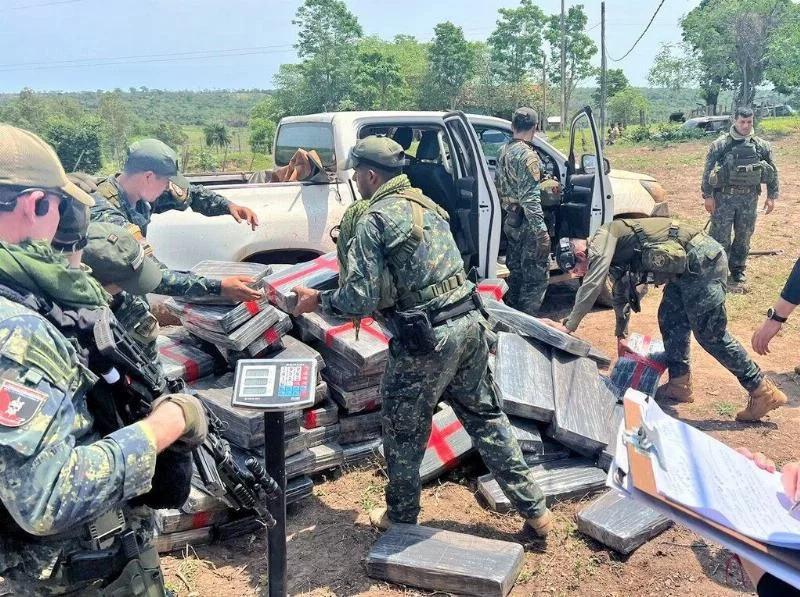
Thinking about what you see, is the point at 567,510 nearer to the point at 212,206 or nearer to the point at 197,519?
the point at 197,519

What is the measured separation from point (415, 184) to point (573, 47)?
54.3m

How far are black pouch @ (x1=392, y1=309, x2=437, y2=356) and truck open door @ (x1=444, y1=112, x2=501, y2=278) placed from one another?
9.15 ft

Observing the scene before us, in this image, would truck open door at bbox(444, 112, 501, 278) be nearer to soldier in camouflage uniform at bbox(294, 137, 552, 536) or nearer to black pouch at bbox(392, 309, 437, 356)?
soldier in camouflage uniform at bbox(294, 137, 552, 536)

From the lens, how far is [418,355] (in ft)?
10.1

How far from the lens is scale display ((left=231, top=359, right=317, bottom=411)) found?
237 centimetres

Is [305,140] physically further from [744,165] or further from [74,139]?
[74,139]

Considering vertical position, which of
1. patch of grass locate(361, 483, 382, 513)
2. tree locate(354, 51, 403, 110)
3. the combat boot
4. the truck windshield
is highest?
tree locate(354, 51, 403, 110)

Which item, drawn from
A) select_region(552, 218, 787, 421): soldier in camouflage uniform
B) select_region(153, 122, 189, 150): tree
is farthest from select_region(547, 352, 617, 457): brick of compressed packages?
select_region(153, 122, 189, 150): tree

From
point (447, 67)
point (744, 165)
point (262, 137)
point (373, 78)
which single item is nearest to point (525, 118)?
point (744, 165)

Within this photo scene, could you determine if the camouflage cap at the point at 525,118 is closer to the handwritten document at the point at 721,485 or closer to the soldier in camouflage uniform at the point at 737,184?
the soldier in camouflage uniform at the point at 737,184

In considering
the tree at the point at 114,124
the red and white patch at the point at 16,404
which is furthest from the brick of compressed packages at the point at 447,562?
the tree at the point at 114,124

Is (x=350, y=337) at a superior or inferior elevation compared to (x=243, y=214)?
inferior

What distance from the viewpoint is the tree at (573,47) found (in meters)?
53.8

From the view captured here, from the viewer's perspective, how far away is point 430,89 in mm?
51094
